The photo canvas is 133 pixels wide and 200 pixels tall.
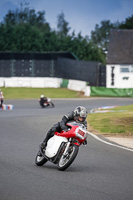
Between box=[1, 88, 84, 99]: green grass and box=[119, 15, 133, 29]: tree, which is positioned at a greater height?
box=[119, 15, 133, 29]: tree

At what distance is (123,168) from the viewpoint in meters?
9.96

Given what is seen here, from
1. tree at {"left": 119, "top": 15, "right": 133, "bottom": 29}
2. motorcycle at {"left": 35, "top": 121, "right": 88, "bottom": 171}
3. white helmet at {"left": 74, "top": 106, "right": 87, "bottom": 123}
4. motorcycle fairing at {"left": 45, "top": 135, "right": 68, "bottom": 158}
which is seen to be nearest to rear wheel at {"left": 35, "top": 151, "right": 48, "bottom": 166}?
motorcycle at {"left": 35, "top": 121, "right": 88, "bottom": 171}

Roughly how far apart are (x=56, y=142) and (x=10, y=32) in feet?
227

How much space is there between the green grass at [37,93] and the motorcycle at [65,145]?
120 ft

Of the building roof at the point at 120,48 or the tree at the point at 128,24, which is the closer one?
the building roof at the point at 120,48

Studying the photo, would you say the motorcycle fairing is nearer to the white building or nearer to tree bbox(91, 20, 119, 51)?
the white building

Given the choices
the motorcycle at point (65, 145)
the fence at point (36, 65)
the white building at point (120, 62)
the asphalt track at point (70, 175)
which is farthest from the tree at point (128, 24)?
the motorcycle at point (65, 145)

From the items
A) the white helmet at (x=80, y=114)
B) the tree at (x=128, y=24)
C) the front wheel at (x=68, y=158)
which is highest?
the tree at (x=128, y=24)

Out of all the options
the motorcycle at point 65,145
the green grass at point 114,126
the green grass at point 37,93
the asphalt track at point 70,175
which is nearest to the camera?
the asphalt track at point 70,175

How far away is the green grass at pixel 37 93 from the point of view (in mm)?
47706

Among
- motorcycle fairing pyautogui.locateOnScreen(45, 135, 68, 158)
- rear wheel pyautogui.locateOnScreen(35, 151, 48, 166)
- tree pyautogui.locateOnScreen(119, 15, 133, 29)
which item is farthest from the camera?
tree pyautogui.locateOnScreen(119, 15, 133, 29)

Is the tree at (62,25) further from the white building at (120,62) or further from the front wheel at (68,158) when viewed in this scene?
the front wheel at (68,158)

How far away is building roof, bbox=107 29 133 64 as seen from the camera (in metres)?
57.5

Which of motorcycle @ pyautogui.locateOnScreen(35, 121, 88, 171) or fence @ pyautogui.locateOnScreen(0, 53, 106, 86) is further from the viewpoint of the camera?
fence @ pyautogui.locateOnScreen(0, 53, 106, 86)
